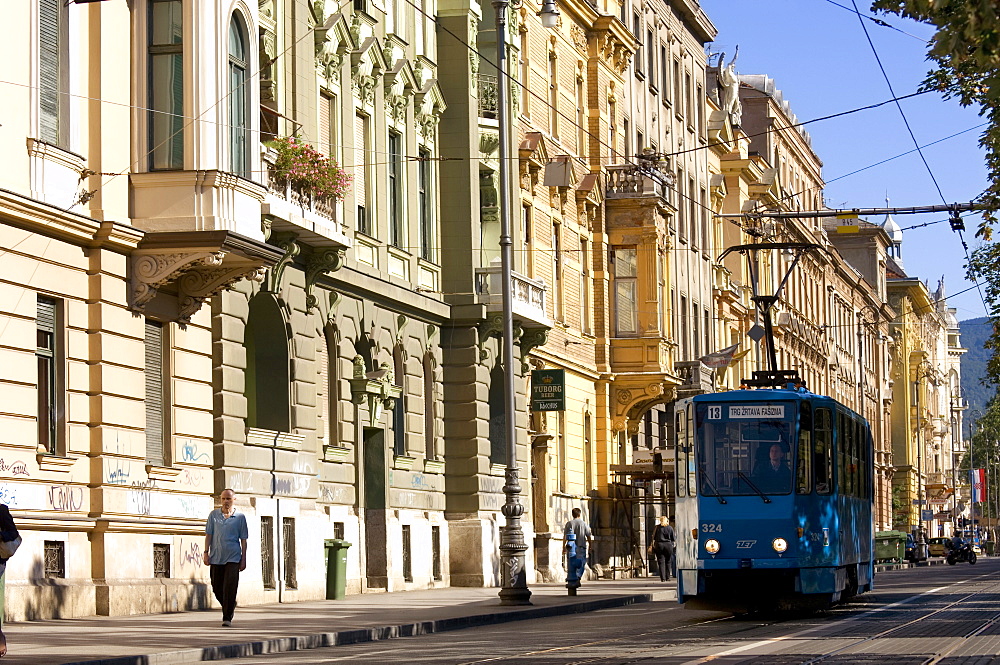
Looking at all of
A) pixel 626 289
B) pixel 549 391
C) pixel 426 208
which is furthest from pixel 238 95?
pixel 626 289

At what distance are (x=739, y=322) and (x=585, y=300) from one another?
23.6 m

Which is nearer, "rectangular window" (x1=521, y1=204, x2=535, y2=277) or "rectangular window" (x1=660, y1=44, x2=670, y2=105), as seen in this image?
"rectangular window" (x1=521, y1=204, x2=535, y2=277)

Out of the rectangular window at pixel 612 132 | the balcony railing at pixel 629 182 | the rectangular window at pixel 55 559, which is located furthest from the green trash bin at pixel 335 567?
the rectangular window at pixel 612 132

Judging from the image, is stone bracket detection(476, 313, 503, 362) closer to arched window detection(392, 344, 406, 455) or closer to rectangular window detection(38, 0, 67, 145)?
arched window detection(392, 344, 406, 455)

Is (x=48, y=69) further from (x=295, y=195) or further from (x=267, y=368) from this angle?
(x=267, y=368)

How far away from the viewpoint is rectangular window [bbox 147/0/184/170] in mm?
25688

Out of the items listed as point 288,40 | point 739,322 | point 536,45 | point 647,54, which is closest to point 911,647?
point 288,40

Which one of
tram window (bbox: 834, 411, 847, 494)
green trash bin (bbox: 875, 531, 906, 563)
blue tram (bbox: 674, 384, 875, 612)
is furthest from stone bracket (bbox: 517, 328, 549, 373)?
green trash bin (bbox: 875, 531, 906, 563)

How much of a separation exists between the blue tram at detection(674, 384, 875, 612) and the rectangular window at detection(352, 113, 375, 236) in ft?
33.7

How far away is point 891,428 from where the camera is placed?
128 meters

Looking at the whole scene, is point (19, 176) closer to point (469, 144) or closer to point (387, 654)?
point (387, 654)

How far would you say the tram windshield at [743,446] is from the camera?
83.7ft

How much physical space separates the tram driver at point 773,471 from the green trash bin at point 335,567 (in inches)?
343

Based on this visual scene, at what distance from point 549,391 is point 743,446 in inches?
728
